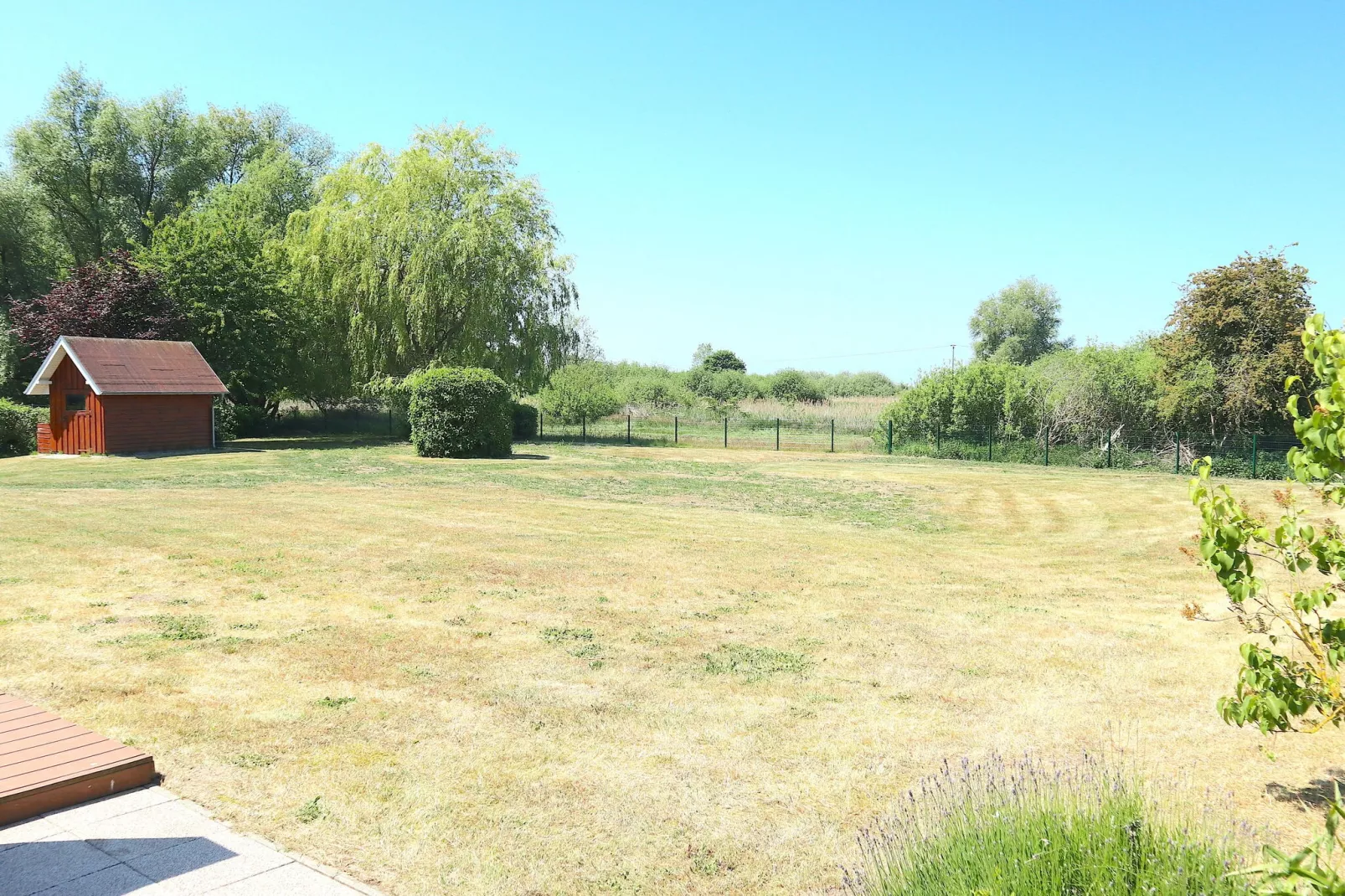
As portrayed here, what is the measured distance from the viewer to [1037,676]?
22.6ft

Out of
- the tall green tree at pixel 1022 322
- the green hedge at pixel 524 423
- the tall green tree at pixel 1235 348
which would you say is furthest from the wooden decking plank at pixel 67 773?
the tall green tree at pixel 1022 322

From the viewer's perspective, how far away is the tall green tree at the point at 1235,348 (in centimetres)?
2544

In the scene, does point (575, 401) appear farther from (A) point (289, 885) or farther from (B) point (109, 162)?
(A) point (289, 885)

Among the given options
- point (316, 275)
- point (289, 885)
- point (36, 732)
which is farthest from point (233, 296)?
point (289, 885)

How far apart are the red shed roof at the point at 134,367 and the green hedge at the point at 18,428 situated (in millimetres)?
929

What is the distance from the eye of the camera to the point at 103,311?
3297cm

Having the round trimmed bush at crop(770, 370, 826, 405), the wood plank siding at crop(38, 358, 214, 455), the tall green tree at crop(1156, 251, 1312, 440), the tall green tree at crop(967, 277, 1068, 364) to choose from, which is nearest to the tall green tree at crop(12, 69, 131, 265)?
the wood plank siding at crop(38, 358, 214, 455)

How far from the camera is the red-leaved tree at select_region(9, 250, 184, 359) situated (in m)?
33.2

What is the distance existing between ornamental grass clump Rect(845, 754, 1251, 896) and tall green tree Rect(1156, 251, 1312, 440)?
83.8 ft

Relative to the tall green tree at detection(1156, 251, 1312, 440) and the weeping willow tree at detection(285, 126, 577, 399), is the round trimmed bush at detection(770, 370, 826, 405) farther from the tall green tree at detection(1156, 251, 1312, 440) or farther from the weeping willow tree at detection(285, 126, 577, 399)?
the tall green tree at detection(1156, 251, 1312, 440)

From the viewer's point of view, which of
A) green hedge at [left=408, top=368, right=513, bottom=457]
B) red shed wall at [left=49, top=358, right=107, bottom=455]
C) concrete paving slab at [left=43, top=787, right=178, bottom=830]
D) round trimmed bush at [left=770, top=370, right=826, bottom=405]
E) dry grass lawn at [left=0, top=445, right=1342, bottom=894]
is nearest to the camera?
concrete paving slab at [left=43, top=787, right=178, bottom=830]

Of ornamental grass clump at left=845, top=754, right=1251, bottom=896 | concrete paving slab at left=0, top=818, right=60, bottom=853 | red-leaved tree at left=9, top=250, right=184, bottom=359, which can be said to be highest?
red-leaved tree at left=9, top=250, right=184, bottom=359

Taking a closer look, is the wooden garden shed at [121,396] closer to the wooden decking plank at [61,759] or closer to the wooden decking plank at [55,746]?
the wooden decking plank at [55,746]

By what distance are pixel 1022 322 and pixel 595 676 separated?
253 feet
